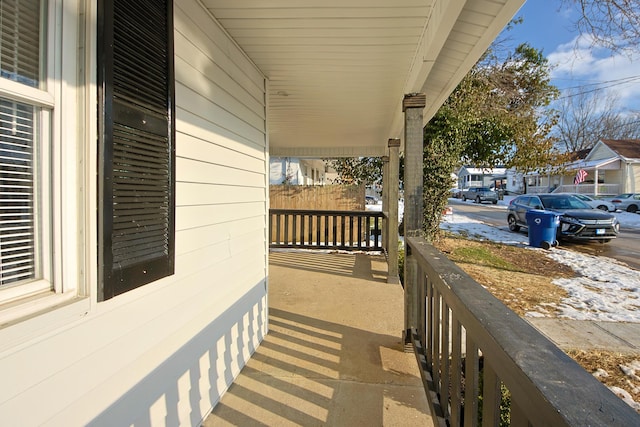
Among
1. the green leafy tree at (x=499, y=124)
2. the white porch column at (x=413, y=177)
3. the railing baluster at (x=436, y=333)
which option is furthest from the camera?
the green leafy tree at (x=499, y=124)

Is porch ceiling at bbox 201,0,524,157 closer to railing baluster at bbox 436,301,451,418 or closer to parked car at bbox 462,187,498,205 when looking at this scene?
railing baluster at bbox 436,301,451,418

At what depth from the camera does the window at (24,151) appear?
32.6 inches

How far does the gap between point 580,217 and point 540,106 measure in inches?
115

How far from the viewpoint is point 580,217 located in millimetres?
7844

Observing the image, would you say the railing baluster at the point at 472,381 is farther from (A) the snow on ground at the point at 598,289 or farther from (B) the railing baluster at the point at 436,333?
(A) the snow on ground at the point at 598,289

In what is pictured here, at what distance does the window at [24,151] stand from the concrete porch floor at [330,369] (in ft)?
4.43

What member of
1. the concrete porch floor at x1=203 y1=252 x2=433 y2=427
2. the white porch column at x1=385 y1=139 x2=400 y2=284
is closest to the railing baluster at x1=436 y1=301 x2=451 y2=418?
the concrete porch floor at x1=203 y1=252 x2=433 y2=427

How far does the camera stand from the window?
83cm

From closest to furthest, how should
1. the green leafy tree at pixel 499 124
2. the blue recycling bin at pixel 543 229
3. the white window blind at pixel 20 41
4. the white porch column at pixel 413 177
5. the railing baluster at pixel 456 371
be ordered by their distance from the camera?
the white window blind at pixel 20 41, the railing baluster at pixel 456 371, the white porch column at pixel 413 177, the green leafy tree at pixel 499 124, the blue recycling bin at pixel 543 229

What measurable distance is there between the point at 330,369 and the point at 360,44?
225cm

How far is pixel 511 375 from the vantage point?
28.6 inches

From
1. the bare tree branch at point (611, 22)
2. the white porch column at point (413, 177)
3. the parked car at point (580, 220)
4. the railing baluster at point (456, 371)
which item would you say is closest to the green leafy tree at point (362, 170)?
the parked car at point (580, 220)

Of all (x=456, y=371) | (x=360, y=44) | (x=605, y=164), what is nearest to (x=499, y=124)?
(x=360, y=44)

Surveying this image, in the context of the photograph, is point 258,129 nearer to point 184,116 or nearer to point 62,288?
point 184,116
